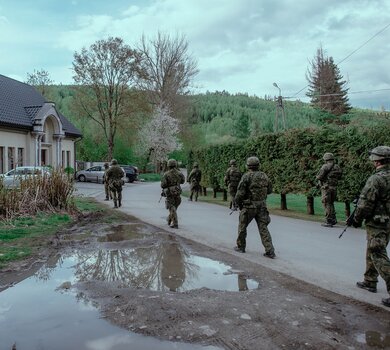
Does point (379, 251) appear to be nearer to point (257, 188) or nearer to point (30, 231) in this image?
point (257, 188)

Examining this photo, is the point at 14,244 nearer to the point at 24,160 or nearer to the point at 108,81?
the point at 24,160

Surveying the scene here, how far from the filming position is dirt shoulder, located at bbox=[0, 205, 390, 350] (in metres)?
4.23

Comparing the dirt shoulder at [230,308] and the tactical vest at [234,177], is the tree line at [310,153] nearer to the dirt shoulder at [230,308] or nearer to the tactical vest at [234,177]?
the tactical vest at [234,177]

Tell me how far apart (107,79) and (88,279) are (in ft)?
129

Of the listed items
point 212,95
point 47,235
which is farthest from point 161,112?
point 212,95

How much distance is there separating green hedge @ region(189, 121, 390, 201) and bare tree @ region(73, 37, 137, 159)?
87.7 ft

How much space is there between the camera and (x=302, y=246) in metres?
8.92

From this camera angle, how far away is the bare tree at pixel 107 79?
42.4m

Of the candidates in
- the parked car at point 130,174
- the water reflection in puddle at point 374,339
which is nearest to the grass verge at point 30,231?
the water reflection in puddle at point 374,339

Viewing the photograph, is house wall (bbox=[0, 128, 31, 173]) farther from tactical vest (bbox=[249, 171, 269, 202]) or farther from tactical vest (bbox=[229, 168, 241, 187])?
tactical vest (bbox=[249, 171, 269, 202])

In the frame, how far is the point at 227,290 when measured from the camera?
588cm

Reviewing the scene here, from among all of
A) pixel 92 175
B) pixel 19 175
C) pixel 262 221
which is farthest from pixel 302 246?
pixel 92 175

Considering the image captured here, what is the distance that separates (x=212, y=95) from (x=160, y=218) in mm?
112790

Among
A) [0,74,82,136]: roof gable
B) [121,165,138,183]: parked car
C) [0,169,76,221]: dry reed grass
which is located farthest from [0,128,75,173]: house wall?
[0,169,76,221]: dry reed grass
